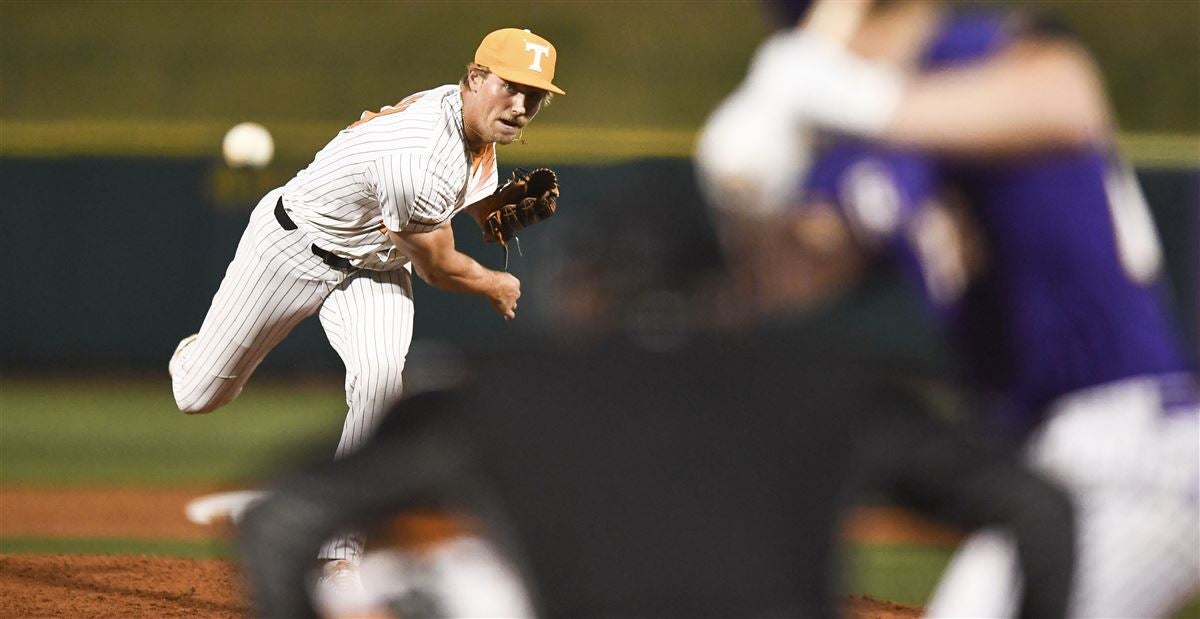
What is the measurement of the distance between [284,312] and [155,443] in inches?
150

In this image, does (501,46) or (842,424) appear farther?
(501,46)

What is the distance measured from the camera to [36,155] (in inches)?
367

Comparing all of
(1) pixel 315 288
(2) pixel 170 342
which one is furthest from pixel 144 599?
(2) pixel 170 342

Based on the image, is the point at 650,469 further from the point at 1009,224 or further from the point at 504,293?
the point at 504,293

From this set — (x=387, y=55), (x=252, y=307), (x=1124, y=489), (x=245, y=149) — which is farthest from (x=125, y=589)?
(x=387, y=55)

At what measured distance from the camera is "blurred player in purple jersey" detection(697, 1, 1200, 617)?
1226 millimetres

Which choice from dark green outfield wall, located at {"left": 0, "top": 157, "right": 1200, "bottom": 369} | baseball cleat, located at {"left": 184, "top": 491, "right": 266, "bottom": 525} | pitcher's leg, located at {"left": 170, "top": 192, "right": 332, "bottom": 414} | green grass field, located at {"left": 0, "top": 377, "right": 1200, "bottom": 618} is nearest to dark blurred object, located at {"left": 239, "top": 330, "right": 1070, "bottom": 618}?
pitcher's leg, located at {"left": 170, "top": 192, "right": 332, "bottom": 414}

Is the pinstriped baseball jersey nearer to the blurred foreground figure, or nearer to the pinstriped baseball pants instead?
the pinstriped baseball pants

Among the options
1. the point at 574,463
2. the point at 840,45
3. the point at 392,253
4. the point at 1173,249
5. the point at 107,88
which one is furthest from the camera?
the point at 107,88

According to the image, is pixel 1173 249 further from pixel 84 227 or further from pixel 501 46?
pixel 84 227

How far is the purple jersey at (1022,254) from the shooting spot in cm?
133

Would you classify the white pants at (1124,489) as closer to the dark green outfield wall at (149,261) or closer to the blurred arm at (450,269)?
the blurred arm at (450,269)

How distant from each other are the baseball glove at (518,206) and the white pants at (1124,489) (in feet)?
9.60

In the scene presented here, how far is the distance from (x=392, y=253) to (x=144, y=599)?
128 cm
